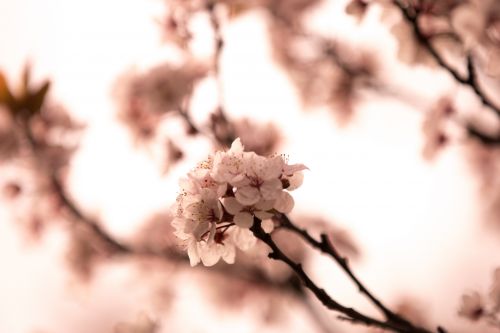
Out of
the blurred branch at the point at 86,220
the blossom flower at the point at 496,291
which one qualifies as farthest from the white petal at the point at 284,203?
the blurred branch at the point at 86,220

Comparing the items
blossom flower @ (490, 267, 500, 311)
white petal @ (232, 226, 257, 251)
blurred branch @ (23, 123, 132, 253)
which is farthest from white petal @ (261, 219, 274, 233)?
blurred branch @ (23, 123, 132, 253)

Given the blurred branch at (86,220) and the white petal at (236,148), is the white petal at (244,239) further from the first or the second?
the blurred branch at (86,220)

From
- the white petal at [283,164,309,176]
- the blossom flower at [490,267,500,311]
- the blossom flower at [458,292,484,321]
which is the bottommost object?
the blossom flower at [490,267,500,311]

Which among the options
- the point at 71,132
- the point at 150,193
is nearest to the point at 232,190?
the point at 71,132

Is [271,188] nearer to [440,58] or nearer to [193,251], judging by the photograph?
[193,251]

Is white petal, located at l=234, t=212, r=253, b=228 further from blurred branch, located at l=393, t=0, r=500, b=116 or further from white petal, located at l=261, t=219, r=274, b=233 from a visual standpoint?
blurred branch, located at l=393, t=0, r=500, b=116

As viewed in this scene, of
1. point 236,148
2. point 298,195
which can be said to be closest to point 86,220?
point 298,195

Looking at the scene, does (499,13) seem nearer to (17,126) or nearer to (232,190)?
(232,190)
